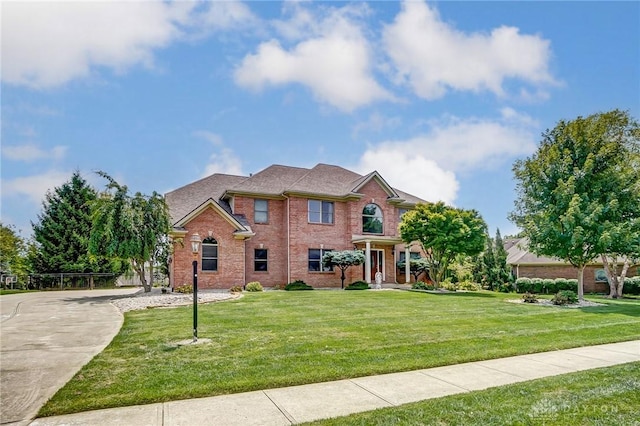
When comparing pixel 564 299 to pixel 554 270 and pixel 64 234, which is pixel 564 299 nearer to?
pixel 554 270

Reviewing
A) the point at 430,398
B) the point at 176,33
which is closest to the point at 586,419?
the point at 430,398

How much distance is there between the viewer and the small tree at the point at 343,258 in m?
24.9

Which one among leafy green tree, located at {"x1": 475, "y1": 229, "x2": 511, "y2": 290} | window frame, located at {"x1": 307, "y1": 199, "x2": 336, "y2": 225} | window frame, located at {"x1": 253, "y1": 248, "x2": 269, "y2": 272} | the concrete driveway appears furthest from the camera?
leafy green tree, located at {"x1": 475, "y1": 229, "x2": 511, "y2": 290}

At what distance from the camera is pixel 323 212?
87.5 ft

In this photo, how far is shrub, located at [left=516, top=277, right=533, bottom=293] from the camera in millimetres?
30578

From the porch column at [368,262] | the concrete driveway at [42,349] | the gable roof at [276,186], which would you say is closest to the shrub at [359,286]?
the porch column at [368,262]

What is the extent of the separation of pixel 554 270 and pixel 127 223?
2988cm

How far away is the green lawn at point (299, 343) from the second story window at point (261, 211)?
36.6 ft

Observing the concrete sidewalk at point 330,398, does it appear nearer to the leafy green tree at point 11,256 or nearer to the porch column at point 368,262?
the porch column at point 368,262

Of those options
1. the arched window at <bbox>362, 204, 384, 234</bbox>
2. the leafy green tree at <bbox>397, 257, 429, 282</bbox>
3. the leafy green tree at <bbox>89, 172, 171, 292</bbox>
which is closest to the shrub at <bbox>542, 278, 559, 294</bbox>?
the leafy green tree at <bbox>397, 257, 429, 282</bbox>

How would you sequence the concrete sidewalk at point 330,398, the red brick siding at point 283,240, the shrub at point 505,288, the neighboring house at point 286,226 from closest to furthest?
the concrete sidewalk at point 330,398 → the red brick siding at point 283,240 → the neighboring house at point 286,226 → the shrub at point 505,288

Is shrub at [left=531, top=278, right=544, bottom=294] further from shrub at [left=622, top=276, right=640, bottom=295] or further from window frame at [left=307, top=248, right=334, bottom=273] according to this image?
window frame at [left=307, top=248, right=334, bottom=273]

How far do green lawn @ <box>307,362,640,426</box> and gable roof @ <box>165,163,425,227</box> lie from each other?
19.8 metres

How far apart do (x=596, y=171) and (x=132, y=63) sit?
1898 cm
